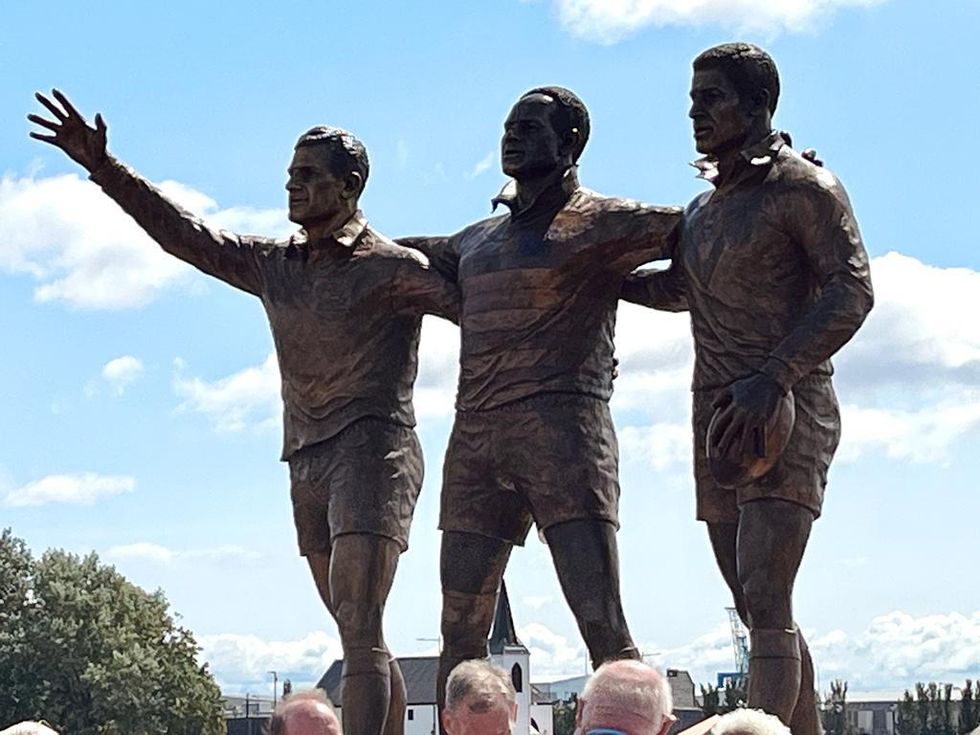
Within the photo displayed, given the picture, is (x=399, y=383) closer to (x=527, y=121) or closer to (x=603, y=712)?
(x=527, y=121)

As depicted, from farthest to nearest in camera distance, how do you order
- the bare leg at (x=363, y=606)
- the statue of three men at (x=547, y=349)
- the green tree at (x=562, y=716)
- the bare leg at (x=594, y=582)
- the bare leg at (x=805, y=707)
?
the green tree at (x=562, y=716)
the bare leg at (x=363, y=606)
the bare leg at (x=594, y=582)
the bare leg at (x=805, y=707)
the statue of three men at (x=547, y=349)

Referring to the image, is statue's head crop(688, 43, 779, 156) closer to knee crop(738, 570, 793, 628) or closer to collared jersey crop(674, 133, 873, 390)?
collared jersey crop(674, 133, 873, 390)

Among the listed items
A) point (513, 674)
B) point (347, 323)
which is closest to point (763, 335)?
point (347, 323)

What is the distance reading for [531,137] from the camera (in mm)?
8883

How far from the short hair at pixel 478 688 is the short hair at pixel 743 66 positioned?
3.15 meters

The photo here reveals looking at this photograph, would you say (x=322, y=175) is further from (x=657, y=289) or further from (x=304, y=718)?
(x=304, y=718)

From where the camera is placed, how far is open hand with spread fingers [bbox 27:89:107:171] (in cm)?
967

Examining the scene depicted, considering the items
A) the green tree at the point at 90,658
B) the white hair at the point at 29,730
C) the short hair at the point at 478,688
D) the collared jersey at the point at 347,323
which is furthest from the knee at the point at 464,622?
the green tree at the point at 90,658

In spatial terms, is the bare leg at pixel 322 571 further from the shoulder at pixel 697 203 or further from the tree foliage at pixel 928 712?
the tree foliage at pixel 928 712

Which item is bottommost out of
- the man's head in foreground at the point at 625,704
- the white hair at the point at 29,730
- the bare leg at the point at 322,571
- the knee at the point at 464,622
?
the white hair at the point at 29,730

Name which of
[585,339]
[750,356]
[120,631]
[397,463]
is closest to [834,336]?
[750,356]

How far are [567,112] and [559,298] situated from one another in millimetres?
892

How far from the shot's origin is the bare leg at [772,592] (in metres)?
7.78

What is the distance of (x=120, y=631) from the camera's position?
48.6 m
